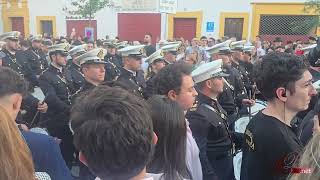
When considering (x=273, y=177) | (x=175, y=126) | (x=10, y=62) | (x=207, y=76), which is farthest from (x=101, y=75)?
(x=10, y=62)

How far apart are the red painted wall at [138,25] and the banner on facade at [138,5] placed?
32 cm

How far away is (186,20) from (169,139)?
18.9 meters

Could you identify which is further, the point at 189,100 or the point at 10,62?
the point at 10,62

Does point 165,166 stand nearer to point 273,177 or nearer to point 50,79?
point 273,177

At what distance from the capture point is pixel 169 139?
2174mm

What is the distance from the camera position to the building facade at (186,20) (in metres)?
18.5

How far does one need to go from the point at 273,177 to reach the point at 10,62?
7.39 metres

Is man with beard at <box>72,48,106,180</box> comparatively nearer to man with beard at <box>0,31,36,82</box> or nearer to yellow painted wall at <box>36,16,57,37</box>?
man with beard at <box>0,31,36,82</box>

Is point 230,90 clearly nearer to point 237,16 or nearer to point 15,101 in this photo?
point 15,101

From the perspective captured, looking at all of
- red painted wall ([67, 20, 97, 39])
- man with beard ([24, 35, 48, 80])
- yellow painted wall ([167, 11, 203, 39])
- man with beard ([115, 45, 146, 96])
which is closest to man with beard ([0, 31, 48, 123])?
man with beard ([24, 35, 48, 80])

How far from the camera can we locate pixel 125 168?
1.36 metres

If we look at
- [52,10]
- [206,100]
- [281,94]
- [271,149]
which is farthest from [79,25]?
[271,149]

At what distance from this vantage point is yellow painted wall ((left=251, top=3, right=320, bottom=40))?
18109 millimetres

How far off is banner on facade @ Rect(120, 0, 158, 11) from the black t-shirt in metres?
19.3
